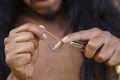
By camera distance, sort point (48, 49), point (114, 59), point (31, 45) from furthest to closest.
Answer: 1. point (48, 49)
2. point (114, 59)
3. point (31, 45)

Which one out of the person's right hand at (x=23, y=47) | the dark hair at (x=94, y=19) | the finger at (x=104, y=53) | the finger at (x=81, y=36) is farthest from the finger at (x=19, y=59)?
the dark hair at (x=94, y=19)

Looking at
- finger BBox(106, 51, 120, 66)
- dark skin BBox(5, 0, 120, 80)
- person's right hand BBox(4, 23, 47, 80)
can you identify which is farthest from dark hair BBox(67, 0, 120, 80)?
person's right hand BBox(4, 23, 47, 80)

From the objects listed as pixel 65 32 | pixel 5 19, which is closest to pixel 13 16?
pixel 5 19

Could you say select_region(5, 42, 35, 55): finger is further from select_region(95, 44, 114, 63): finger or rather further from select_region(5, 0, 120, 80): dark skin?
select_region(95, 44, 114, 63): finger

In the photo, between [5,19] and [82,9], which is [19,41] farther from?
[82,9]

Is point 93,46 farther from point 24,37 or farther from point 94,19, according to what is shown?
point 94,19

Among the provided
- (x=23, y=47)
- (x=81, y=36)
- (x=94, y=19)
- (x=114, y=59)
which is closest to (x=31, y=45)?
(x=23, y=47)
